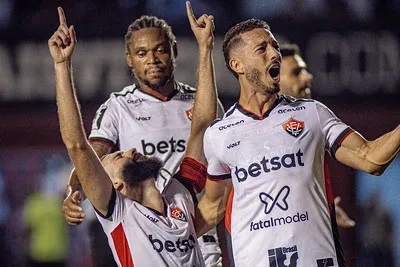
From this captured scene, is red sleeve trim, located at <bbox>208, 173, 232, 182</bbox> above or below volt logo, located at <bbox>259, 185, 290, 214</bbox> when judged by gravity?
above

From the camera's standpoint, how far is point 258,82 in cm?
577

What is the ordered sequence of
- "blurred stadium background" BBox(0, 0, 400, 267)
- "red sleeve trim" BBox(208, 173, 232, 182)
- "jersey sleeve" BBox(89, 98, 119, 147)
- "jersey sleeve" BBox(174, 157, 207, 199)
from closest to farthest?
"red sleeve trim" BBox(208, 173, 232, 182) → "jersey sleeve" BBox(174, 157, 207, 199) → "jersey sleeve" BBox(89, 98, 119, 147) → "blurred stadium background" BBox(0, 0, 400, 267)

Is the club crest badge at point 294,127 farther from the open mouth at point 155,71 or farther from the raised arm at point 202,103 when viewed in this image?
the open mouth at point 155,71

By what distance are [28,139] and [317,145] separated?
6.96 m

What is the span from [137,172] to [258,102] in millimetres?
832

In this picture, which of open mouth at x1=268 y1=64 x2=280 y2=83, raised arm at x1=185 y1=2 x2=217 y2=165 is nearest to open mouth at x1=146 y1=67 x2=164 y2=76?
raised arm at x1=185 y1=2 x2=217 y2=165

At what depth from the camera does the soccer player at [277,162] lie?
5.40m

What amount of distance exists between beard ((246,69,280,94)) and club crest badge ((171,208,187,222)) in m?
0.89

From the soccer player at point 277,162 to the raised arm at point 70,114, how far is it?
0.71m

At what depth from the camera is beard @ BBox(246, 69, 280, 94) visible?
5.72m

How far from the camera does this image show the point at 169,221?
5.88 meters

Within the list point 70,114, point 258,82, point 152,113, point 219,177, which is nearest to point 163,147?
point 152,113

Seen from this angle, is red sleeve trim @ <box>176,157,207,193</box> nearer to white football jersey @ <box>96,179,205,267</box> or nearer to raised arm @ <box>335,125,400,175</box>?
white football jersey @ <box>96,179,205,267</box>

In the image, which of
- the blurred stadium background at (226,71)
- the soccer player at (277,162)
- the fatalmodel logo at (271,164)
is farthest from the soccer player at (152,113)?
the blurred stadium background at (226,71)
